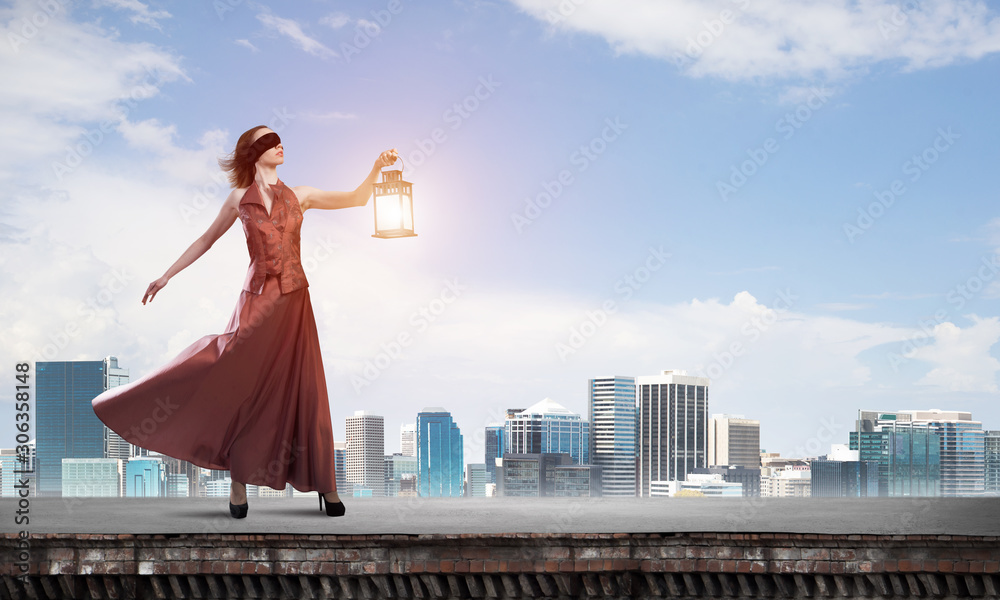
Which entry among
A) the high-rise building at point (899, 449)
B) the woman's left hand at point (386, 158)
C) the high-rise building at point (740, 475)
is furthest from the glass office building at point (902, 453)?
the woman's left hand at point (386, 158)

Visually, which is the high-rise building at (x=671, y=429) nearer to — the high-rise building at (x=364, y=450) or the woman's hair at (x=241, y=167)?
the high-rise building at (x=364, y=450)

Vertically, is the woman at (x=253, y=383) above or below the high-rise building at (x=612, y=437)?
above

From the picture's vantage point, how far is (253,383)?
26.4ft

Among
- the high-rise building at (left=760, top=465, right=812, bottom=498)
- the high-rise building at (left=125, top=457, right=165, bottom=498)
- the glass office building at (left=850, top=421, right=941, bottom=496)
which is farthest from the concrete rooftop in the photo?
the high-rise building at (left=760, top=465, right=812, bottom=498)

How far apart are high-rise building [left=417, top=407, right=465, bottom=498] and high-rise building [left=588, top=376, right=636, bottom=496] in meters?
28.1

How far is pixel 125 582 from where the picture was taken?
657cm

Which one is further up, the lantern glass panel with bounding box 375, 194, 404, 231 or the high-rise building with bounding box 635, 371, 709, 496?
the lantern glass panel with bounding box 375, 194, 404, 231

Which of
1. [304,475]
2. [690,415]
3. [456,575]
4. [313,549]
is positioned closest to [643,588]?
[456,575]

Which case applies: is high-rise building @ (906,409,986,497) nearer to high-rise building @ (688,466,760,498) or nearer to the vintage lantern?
high-rise building @ (688,466,760,498)

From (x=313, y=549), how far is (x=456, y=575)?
971mm

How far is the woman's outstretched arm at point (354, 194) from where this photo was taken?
27.3 ft

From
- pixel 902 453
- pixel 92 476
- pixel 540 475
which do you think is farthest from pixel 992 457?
pixel 92 476

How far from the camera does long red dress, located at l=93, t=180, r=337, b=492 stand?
795cm

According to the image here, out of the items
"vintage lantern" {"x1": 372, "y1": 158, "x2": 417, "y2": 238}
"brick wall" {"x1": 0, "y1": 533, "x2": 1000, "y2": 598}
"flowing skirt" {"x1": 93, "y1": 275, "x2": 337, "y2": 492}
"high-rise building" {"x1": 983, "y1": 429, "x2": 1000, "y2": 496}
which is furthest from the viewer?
"high-rise building" {"x1": 983, "y1": 429, "x2": 1000, "y2": 496}
